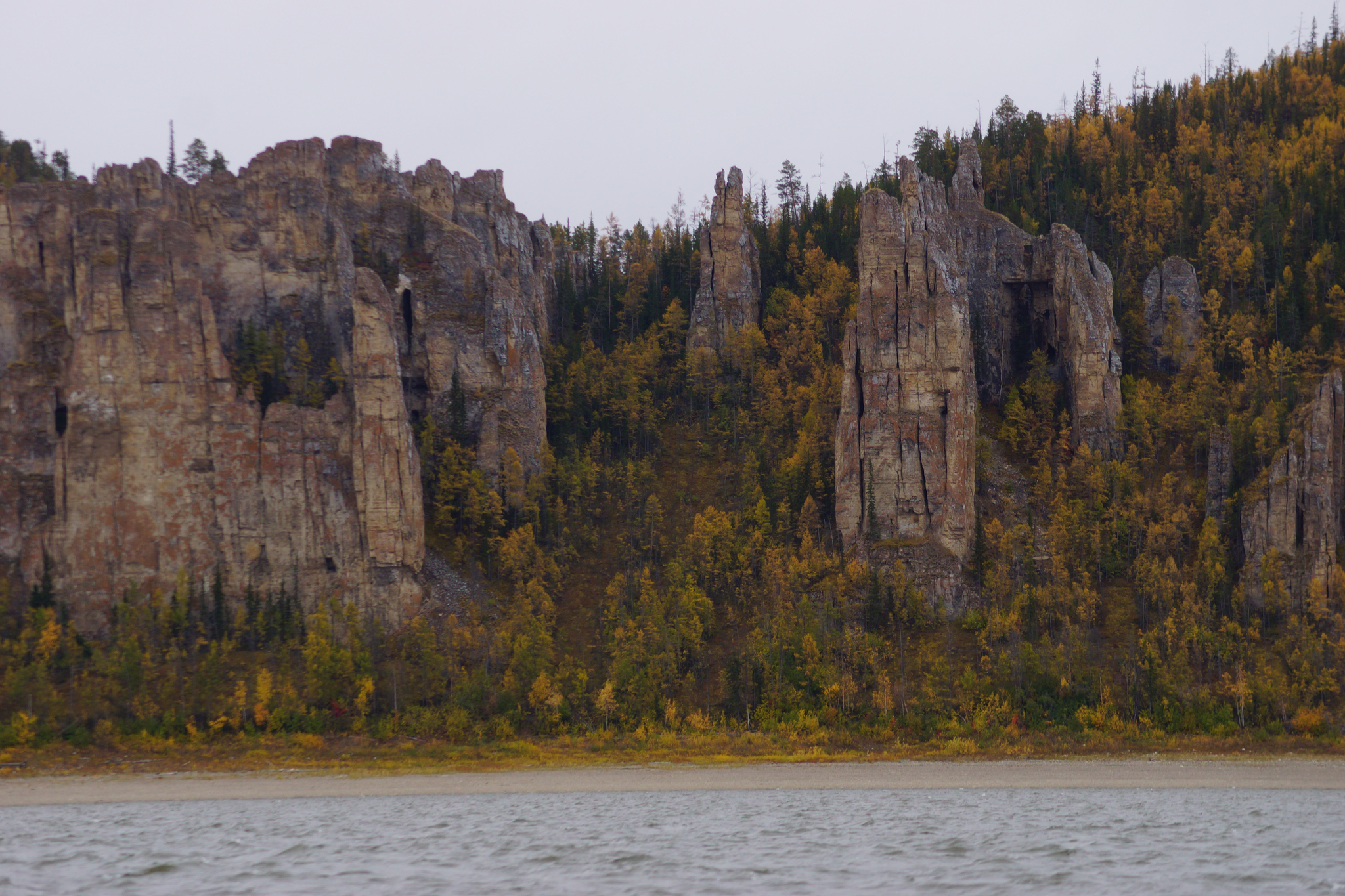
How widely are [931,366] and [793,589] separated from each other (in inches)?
996

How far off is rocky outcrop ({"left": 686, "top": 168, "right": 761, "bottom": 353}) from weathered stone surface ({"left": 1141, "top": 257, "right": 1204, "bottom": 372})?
1744 inches

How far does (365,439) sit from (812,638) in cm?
4289

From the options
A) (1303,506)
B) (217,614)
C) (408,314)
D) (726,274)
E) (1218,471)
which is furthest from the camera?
(726,274)

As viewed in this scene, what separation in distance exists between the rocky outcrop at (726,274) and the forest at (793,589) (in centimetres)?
401

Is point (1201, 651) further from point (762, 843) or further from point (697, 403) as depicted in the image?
point (697, 403)

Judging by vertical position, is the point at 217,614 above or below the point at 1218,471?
below

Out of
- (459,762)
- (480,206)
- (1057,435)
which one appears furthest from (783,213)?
(459,762)

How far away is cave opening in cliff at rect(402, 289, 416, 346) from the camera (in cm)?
11031

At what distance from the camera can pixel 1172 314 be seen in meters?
115

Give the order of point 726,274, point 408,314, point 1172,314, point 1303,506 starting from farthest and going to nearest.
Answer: point 726,274
point 1172,314
point 408,314
point 1303,506

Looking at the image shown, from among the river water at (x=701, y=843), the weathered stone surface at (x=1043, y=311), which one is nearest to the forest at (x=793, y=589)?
the weathered stone surface at (x=1043, y=311)

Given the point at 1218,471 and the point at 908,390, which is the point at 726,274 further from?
the point at 1218,471

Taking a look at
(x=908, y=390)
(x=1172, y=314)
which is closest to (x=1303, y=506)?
(x=908, y=390)

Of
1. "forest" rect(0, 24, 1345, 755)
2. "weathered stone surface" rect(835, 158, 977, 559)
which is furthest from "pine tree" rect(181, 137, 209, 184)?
"weathered stone surface" rect(835, 158, 977, 559)
